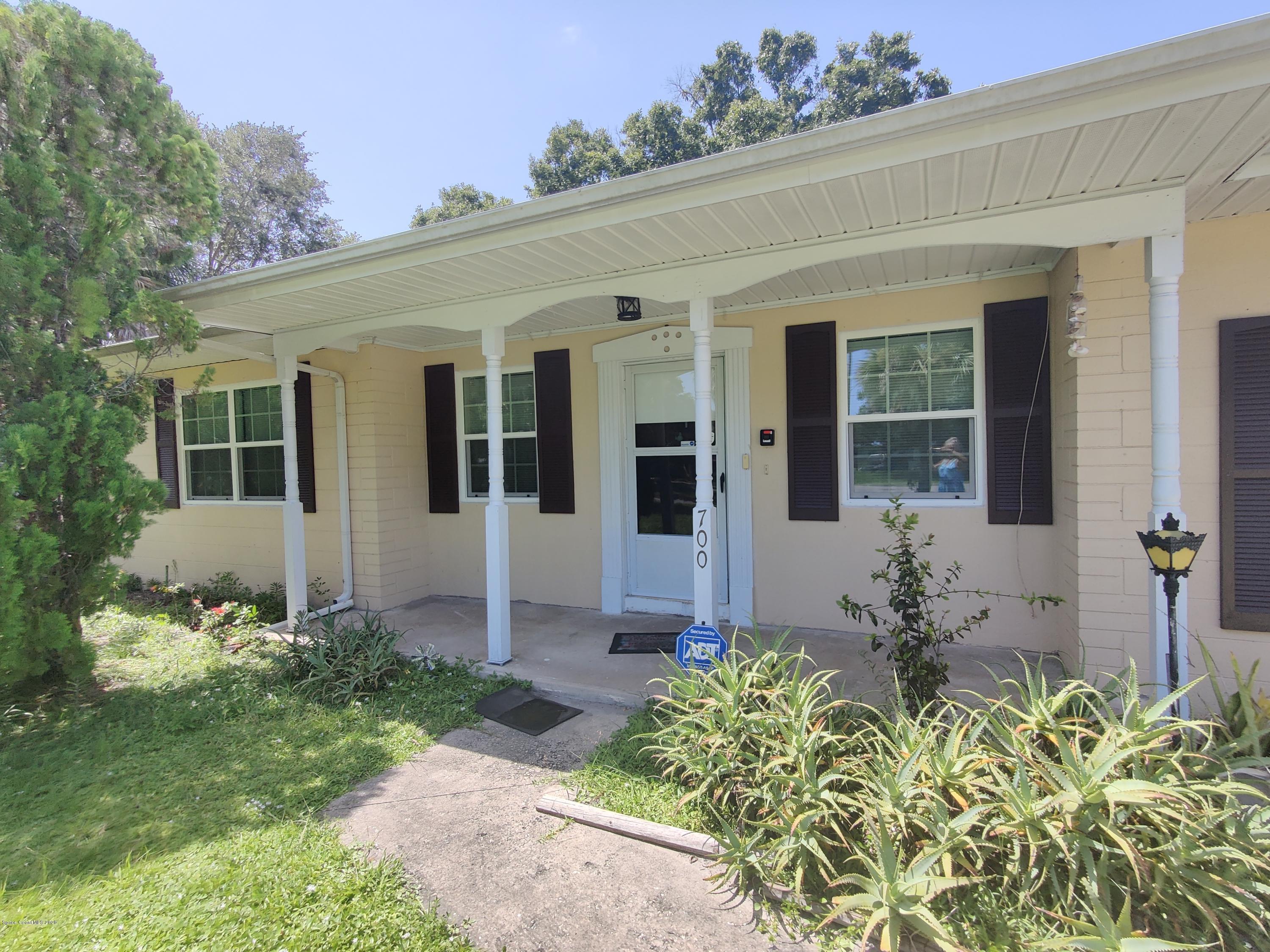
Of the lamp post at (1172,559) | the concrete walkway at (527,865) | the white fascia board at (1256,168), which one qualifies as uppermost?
the white fascia board at (1256,168)

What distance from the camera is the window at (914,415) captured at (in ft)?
13.9

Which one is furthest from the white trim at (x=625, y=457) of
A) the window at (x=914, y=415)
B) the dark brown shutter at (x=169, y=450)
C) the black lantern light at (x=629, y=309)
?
the dark brown shutter at (x=169, y=450)

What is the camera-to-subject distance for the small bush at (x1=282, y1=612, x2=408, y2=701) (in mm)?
3943

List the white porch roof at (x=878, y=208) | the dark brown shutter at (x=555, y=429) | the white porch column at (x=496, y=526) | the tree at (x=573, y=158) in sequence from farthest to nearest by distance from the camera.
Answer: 1. the tree at (x=573, y=158)
2. the dark brown shutter at (x=555, y=429)
3. the white porch column at (x=496, y=526)
4. the white porch roof at (x=878, y=208)

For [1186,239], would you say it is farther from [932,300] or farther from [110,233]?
[110,233]

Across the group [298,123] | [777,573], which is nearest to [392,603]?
[777,573]

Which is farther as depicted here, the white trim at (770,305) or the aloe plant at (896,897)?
the white trim at (770,305)

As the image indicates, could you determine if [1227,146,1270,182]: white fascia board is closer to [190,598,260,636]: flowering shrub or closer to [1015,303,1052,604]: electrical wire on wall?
[1015,303,1052,604]: electrical wire on wall

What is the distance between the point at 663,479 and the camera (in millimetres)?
5340

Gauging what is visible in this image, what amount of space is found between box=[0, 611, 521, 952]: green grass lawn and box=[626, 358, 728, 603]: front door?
177 cm

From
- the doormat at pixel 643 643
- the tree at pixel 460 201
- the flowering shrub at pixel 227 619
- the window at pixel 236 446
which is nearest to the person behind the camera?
the doormat at pixel 643 643

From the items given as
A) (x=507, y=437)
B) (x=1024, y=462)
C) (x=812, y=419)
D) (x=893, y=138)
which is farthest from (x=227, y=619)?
(x=1024, y=462)

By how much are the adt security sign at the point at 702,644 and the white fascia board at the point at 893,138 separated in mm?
2208

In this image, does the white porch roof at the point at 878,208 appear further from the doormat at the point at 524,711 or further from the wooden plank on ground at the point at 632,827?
the wooden plank on ground at the point at 632,827
